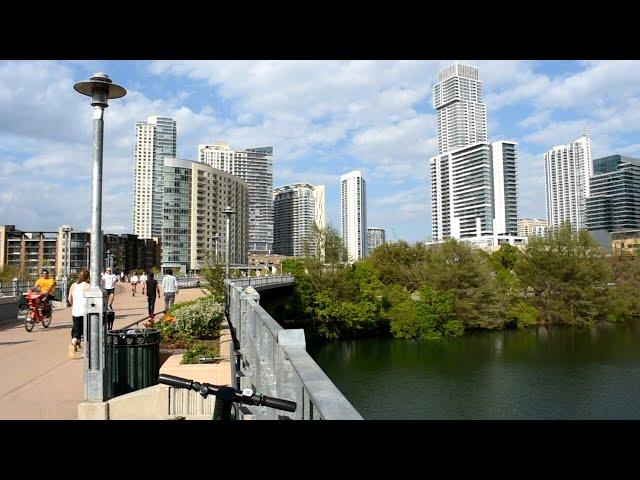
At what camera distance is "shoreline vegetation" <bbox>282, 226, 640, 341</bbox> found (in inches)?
1858

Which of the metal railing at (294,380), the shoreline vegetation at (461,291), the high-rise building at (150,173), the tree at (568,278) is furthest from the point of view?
the high-rise building at (150,173)

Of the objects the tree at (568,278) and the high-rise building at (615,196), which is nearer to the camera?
the tree at (568,278)

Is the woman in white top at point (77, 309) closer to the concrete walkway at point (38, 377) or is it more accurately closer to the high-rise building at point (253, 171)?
the concrete walkway at point (38, 377)

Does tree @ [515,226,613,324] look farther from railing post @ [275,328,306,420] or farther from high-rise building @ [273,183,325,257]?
high-rise building @ [273,183,325,257]

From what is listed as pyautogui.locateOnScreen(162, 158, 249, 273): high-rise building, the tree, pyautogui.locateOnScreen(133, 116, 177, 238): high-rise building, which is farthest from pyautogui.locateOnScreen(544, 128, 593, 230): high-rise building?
pyautogui.locateOnScreen(133, 116, 177, 238): high-rise building

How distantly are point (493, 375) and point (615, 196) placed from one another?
14751cm

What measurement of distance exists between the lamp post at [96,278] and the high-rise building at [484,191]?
160 m

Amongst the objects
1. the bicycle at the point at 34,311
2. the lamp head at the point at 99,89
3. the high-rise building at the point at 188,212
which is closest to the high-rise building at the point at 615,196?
the high-rise building at the point at 188,212

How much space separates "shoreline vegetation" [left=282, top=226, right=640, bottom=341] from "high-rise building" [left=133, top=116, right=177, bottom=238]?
14371 centimetres

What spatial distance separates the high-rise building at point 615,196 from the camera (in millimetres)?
151750

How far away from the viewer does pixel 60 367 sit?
905 centimetres

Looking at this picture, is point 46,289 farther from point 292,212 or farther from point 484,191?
point 292,212
